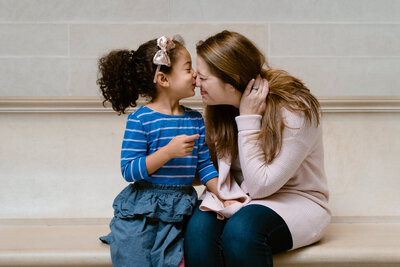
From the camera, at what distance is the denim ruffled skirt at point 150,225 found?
4.49 feet

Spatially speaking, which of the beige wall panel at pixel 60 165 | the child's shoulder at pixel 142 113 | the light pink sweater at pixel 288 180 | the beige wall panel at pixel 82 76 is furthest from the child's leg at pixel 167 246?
the beige wall panel at pixel 82 76

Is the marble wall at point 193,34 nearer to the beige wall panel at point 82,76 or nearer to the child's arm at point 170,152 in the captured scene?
the beige wall panel at point 82,76

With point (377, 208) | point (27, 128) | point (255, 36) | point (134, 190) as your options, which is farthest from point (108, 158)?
point (377, 208)

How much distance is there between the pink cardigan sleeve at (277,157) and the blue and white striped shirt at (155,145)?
0.64ft

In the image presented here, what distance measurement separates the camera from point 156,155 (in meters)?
1.38

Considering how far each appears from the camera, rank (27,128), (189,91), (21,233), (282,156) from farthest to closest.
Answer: (27,128) → (21,233) → (189,91) → (282,156)

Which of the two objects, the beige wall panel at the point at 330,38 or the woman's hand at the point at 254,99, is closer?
the woman's hand at the point at 254,99

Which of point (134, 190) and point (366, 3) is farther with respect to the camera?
point (366, 3)

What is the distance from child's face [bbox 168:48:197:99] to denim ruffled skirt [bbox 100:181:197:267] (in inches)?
12.8

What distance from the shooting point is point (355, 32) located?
2.11m

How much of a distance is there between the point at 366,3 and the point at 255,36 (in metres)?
0.55

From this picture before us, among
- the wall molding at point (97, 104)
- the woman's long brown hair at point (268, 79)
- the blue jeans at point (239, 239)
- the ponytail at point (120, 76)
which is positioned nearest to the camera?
the blue jeans at point (239, 239)

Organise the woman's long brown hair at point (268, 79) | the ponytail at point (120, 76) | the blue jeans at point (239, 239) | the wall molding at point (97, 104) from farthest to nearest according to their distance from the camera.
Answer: the wall molding at point (97, 104) < the ponytail at point (120, 76) < the woman's long brown hair at point (268, 79) < the blue jeans at point (239, 239)

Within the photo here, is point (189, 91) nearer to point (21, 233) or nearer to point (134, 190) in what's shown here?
point (134, 190)
